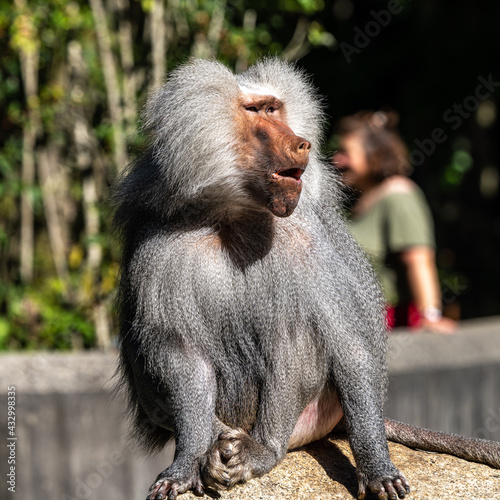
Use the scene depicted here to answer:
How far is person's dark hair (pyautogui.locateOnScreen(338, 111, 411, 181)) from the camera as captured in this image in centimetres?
609

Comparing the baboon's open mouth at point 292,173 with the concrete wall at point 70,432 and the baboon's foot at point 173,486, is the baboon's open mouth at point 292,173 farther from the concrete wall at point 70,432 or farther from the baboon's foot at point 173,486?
the concrete wall at point 70,432

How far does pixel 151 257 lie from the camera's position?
366 centimetres

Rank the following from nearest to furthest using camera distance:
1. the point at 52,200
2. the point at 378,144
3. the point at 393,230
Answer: the point at 393,230
the point at 378,144
the point at 52,200

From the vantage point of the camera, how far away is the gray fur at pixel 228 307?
3.61 m

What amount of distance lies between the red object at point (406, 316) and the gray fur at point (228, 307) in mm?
2479

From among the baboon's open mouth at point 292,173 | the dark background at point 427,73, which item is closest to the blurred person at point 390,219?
the baboon's open mouth at point 292,173

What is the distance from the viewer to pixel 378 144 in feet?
20.1

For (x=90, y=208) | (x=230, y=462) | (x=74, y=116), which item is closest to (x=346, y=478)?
(x=230, y=462)

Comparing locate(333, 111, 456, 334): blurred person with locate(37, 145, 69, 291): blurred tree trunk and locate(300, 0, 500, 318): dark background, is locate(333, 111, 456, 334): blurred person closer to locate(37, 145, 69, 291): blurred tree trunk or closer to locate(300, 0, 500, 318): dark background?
locate(37, 145, 69, 291): blurred tree trunk

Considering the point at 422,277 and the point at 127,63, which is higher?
the point at 127,63

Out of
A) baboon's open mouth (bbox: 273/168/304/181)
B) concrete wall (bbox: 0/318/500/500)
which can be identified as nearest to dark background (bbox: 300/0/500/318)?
concrete wall (bbox: 0/318/500/500)

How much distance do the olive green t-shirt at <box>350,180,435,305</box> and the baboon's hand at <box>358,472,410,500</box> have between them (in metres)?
2.50

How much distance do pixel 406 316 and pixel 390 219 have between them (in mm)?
819

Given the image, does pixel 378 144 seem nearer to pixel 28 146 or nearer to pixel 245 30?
pixel 245 30
